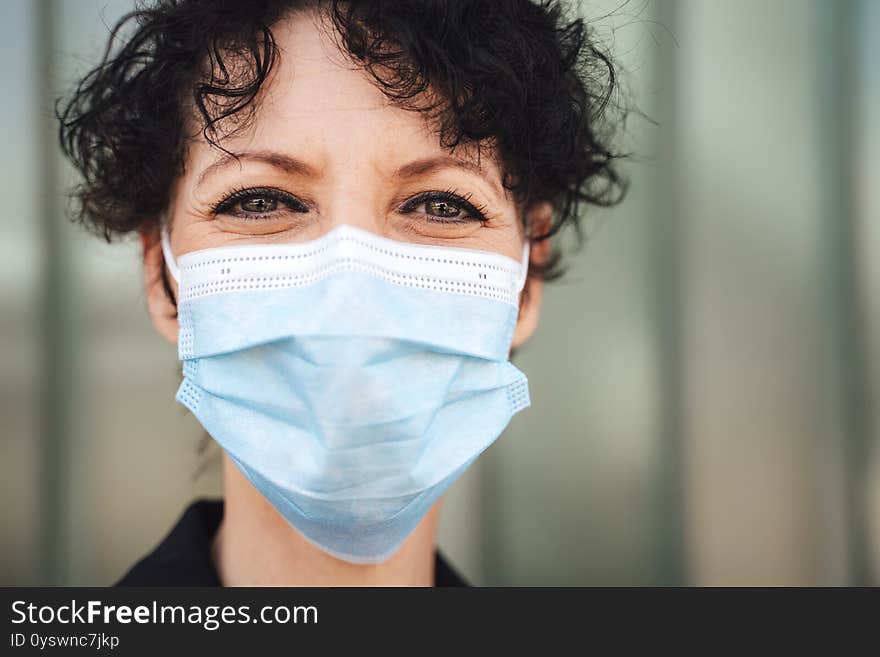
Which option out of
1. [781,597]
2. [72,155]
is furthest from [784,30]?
[72,155]

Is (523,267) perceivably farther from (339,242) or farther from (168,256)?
(168,256)

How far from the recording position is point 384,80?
144cm

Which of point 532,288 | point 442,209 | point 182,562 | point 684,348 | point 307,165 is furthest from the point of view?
point 684,348

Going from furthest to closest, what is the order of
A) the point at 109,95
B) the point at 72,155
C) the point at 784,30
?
the point at 784,30
the point at 72,155
the point at 109,95

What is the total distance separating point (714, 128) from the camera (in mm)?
2924

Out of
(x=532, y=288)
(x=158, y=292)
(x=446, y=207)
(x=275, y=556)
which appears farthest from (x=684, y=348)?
(x=158, y=292)

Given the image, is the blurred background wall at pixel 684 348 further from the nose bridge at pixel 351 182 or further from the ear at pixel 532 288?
the nose bridge at pixel 351 182

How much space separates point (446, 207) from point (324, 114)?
0.29 m

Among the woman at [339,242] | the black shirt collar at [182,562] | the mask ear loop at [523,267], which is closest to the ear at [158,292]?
the woman at [339,242]

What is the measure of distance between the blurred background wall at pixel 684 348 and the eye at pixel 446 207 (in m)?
1.52

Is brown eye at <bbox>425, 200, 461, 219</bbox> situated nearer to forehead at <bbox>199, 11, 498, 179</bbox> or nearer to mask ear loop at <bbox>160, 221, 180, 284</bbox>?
forehead at <bbox>199, 11, 498, 179</bbox>

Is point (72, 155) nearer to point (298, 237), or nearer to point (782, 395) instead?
point (298, 237)

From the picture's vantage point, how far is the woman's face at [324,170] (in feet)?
4.54

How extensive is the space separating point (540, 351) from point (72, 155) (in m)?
1.80
